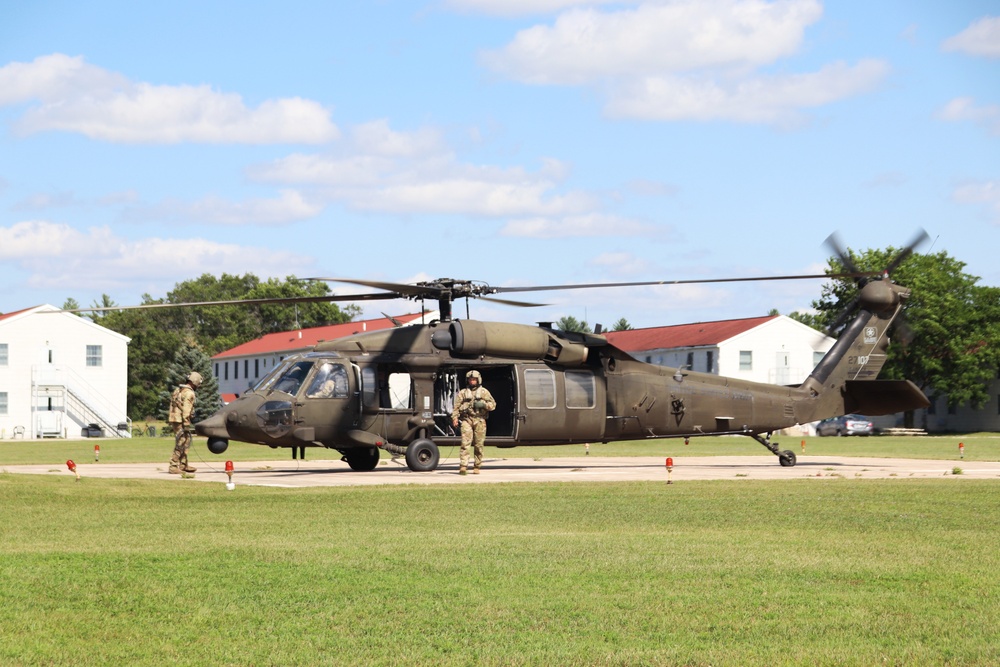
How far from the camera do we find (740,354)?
8919 cm

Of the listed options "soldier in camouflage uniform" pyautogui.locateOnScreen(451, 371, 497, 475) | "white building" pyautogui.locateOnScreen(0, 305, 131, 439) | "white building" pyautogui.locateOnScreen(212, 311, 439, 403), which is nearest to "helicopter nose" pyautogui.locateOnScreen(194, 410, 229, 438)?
"soldier in camouflage uniform" pyautogui.locateOnScreen(451, 371, 497, 475)

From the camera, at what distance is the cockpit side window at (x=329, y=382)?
91.2 feet

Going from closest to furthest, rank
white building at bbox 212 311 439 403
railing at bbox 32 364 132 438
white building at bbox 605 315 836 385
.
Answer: railing at bbox 32 364 132 438
white building at bbox 605 315 836 385
white building at bbox 212 311 439 403

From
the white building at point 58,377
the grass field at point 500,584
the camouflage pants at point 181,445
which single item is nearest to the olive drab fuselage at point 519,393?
the camouflage pants at point 181,445

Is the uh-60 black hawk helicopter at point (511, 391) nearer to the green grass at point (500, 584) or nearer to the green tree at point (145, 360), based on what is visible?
the green grass at point (500, 584)

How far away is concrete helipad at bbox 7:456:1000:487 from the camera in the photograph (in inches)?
1023

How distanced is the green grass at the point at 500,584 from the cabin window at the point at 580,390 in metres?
11.0

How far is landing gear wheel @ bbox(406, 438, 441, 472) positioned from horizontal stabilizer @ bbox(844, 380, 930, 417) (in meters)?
12.0

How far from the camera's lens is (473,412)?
1102 inches

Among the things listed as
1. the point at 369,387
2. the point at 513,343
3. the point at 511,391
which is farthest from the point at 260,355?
the point at 513,343

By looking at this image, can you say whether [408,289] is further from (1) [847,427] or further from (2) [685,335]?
(2) [685,335]

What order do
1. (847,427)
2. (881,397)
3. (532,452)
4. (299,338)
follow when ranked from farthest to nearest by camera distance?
(299,338) → (847,427) → (532,452) → (881,397)

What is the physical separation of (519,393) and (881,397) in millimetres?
10412

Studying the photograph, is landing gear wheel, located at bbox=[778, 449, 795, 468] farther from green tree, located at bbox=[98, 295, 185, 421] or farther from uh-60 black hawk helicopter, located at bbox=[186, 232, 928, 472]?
green tree, located at bbox=[98, 295, 185, 421]
